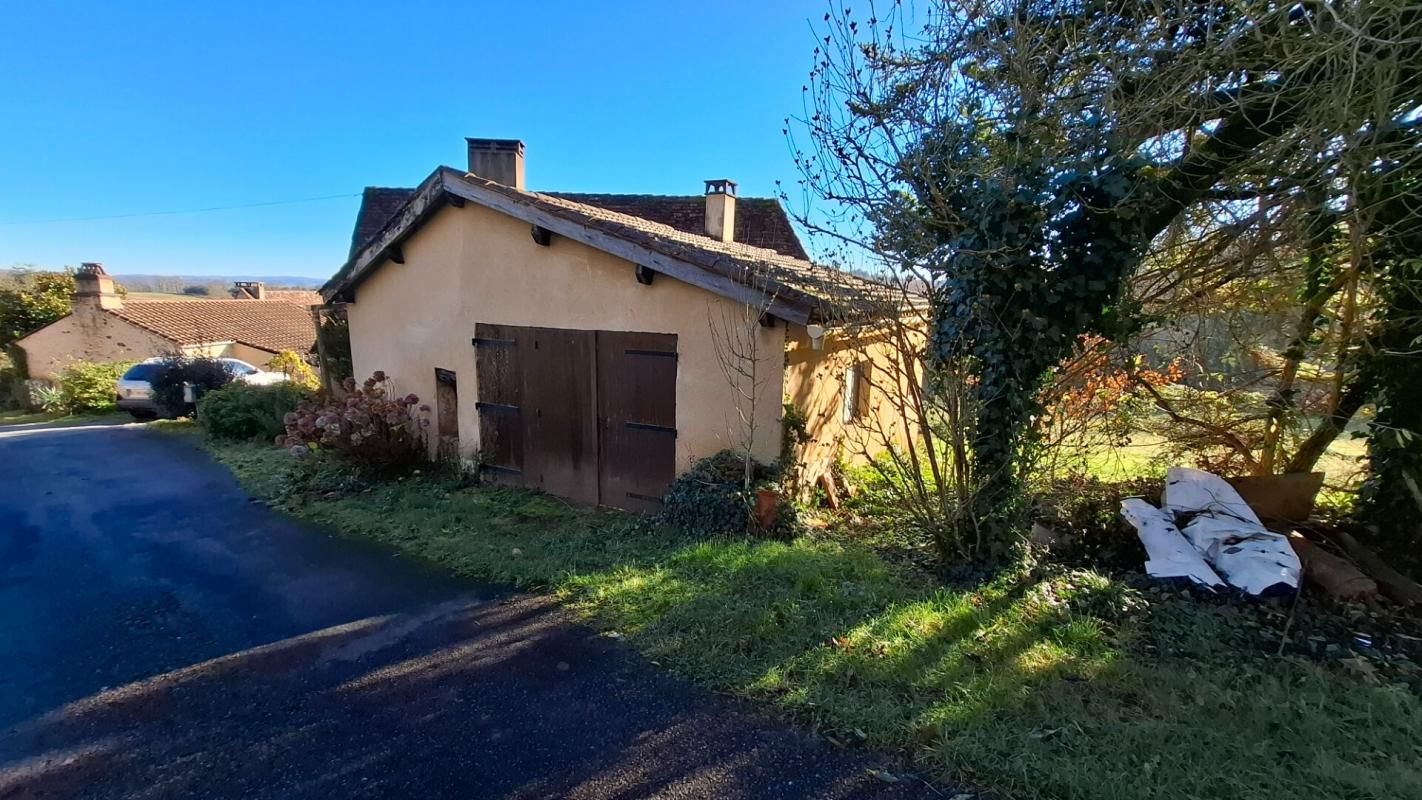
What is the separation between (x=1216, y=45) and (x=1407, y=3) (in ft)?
2.89

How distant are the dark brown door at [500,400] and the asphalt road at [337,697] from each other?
224cm

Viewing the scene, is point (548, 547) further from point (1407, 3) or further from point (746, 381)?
point (1407, 3)

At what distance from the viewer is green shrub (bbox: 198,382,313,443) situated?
38.5ft

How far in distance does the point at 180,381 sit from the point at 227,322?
55.2 feet

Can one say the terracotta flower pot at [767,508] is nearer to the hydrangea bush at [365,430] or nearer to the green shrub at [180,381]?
the hydrangea bush at [365,430]

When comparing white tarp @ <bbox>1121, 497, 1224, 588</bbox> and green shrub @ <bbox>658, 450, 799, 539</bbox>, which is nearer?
white tarp @ <bbox>1121, 497, 1224, 588</bbox>

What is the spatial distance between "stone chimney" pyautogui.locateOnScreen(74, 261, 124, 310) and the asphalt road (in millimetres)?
24660

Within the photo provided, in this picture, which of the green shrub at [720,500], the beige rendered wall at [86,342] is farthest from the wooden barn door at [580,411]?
the beige rendered wall at [86,342]

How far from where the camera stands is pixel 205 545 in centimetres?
601

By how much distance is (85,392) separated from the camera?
18.7 m

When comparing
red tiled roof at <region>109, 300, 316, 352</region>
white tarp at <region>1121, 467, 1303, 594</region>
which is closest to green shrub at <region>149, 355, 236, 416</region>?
red tiled roof at <region>109, 300, 316, 352</region>

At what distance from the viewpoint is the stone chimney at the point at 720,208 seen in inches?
507

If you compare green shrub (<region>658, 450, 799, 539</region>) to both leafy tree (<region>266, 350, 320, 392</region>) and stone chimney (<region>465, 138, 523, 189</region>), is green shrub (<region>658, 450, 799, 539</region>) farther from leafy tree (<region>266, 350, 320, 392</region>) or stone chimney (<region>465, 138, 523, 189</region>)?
leafy tree (<region>266, 350, 320, 392</region>)

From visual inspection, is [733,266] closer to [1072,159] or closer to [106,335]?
[1072,159]
